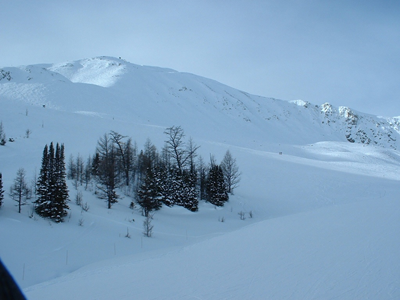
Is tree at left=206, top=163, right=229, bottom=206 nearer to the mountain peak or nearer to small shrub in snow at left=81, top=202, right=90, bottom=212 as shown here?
small shrub in snow at left=81, top=202, right=90, bottom=212

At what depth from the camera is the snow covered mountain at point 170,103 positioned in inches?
3634

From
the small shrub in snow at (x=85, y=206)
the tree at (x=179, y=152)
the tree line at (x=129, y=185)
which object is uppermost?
the tree at (x=179, y=152)

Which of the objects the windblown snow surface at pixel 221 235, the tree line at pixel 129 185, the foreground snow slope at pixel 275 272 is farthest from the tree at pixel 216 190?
the foreground snow slope at pixel 275 272

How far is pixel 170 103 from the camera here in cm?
11950

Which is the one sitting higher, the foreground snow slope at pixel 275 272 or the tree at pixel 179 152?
the tree at pixel 179 152

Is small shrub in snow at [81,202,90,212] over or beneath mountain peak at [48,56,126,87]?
beneath

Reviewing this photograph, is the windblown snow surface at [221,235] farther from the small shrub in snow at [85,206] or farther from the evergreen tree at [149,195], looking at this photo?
the evergreen tree at [149,195]

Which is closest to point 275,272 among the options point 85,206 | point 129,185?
point 85,206

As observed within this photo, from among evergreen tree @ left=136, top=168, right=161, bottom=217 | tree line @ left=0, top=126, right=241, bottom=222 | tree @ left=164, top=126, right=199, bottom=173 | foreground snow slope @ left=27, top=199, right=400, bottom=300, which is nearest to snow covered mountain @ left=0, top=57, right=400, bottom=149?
tree @ left=164, top=126, right=199, bottom=173

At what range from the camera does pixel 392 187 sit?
36.7m

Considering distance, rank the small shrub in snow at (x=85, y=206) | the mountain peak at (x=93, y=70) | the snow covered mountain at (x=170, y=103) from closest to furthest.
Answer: the small shrub in snow at (x=85, y=206)
the snow covered mountain at (x=170, y=103)
the mountain peak at (x=93, y=70)

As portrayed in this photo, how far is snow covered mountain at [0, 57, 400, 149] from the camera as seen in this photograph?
9231 centimetres

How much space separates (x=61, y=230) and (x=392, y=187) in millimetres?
41325

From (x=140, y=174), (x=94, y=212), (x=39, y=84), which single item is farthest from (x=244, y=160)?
(x=39, y=84)
